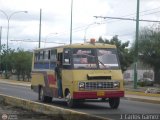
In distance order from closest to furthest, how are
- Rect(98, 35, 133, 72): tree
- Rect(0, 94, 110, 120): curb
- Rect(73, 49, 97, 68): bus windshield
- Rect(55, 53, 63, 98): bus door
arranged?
Rect(0, 94, 110, 120): curb
Rect(73, 49, 97, 68): bus windshield
Rect(55, 53, 63, 98): bus door
Rect(98, 35, 133, 72): tree

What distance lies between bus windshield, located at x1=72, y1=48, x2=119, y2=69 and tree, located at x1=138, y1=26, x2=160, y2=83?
154 ft

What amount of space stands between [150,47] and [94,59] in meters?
48.7

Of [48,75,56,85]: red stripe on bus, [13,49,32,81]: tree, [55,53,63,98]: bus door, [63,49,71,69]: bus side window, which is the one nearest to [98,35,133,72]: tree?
[13,49,32,81]: tree

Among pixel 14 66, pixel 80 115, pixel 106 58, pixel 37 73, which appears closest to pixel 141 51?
pixel 14 66

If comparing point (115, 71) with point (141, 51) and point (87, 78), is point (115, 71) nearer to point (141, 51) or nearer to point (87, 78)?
point (87, 78)

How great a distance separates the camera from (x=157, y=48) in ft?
224

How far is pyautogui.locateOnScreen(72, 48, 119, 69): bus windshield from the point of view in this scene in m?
21.3

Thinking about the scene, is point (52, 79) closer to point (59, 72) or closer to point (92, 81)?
point (59, 72)

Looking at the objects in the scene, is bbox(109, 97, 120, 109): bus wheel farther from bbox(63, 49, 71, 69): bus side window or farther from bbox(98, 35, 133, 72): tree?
bbox(98, 35, 133, 72): tree

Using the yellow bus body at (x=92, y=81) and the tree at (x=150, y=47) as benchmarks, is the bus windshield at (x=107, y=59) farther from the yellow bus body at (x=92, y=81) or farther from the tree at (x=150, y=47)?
the tree at (x=150, y=47)

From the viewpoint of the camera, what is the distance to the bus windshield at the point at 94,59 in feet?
69.8

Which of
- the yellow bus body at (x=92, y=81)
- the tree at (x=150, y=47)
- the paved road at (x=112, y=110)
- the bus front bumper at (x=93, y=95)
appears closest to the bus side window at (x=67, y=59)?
the yellow bus body at (x=92, y=81)

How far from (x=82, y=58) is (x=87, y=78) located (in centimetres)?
97

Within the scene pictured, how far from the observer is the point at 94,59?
842 inches
